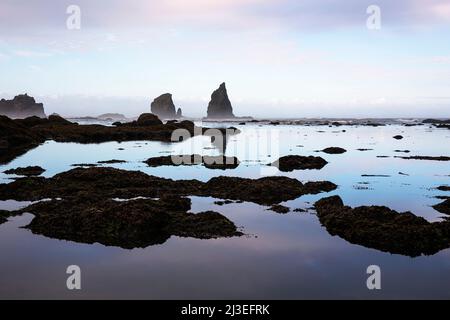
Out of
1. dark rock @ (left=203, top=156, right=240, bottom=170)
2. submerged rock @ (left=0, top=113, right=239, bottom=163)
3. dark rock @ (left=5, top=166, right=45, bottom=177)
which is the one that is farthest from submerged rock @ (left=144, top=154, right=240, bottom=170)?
submerged rock @ (left=0, top=113, right=239, bottom=163)

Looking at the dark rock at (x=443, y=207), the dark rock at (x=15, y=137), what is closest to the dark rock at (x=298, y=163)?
the dark rock at (x=443, y=207)

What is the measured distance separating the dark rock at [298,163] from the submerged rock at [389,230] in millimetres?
16735

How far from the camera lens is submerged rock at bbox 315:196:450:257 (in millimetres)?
14117

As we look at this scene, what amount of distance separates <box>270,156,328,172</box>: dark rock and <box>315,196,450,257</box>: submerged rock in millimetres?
16735

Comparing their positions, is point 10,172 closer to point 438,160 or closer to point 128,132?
point 438,160

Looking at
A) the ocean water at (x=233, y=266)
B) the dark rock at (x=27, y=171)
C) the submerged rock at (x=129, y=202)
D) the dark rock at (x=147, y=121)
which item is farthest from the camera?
the dark rock at (x=147, y=121)

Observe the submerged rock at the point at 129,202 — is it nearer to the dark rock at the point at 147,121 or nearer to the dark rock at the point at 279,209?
the dark rock at the point at 279,209

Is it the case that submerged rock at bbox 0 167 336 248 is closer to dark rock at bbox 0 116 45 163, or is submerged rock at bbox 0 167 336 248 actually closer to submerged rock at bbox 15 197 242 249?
submerged rock at bbox 15 197 242 249

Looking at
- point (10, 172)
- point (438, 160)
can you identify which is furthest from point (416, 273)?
point (438, 160)

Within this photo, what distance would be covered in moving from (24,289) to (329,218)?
37.9 ft

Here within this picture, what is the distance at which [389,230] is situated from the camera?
Result: 1483cm

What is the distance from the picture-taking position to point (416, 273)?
12055 mm

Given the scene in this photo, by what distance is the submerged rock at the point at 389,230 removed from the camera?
1412cm
